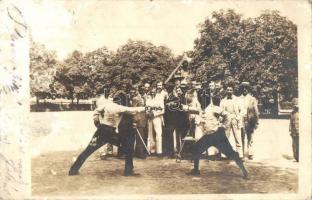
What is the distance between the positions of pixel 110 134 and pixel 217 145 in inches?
40.4

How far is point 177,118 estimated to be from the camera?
13.0 feet

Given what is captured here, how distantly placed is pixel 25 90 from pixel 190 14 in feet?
5.56

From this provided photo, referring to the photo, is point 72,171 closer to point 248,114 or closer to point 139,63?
point 139,63

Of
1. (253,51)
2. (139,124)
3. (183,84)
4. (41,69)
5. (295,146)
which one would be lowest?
(295,146)

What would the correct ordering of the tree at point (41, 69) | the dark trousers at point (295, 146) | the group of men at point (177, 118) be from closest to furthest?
the tree at point (41, 69)
the group of men at point (177, 118)
the dark trousers at point (295, 146)

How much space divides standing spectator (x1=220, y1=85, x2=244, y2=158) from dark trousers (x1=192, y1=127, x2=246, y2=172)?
0.06 m

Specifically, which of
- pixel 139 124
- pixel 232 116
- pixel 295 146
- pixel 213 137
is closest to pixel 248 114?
pixel 232 116

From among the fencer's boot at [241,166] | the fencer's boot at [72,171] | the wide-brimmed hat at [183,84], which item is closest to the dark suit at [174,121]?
the wide-brimmed hat at [183,84]

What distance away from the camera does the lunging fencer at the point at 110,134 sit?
3.84 metres

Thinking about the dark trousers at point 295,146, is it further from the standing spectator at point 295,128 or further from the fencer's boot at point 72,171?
the fencer's boot at point 72,171

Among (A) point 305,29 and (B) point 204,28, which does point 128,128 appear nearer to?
(B) point 204,28

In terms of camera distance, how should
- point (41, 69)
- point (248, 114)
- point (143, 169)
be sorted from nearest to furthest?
point (41, 69), point (143, 169), point (248, 114)

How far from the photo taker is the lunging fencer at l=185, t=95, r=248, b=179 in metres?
3.92

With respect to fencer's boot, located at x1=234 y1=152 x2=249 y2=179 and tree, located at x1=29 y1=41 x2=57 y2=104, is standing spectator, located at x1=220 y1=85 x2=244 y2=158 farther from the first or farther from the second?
tree, located at x1=29 y1=41 x2=57 y2=104
